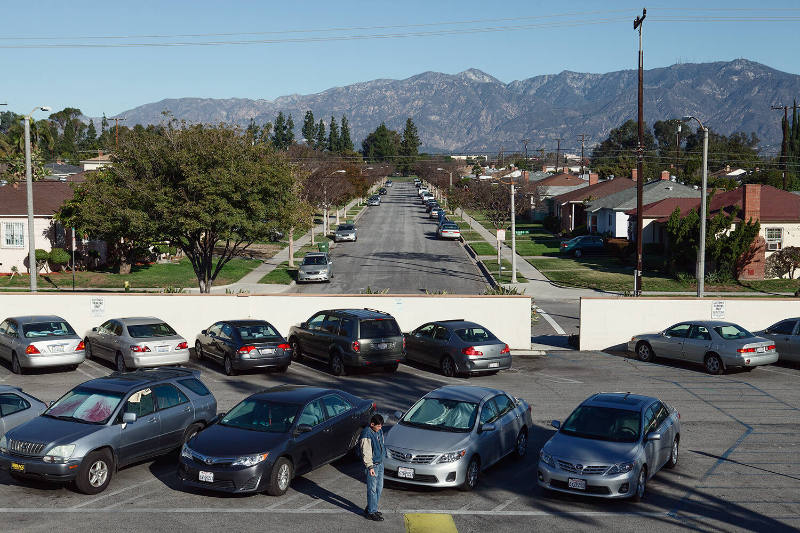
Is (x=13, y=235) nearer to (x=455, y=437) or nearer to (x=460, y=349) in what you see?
(x=460, y=349)

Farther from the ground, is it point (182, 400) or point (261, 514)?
point (182, 400)

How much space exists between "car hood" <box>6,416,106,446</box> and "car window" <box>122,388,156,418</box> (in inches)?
25.4

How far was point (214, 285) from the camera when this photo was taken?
4616cm

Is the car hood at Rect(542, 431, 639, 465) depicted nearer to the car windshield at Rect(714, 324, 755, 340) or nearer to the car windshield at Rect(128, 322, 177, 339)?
the car windshield at Rect(714, 324, 755, 340)

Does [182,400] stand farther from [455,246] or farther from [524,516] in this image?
[455,246]

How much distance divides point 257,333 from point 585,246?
43.6 meters

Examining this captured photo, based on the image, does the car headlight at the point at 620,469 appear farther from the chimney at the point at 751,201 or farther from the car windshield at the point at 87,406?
the chimney at the point at 751,201

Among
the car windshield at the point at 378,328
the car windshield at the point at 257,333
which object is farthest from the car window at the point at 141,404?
the car windshield at the point at 378,328

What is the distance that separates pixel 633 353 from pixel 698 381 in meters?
4.07

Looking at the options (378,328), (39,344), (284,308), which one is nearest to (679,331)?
(378,328)

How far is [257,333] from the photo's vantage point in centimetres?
2266

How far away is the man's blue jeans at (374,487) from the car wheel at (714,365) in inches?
601

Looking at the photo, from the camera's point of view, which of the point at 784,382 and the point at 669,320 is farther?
the point at 669,320

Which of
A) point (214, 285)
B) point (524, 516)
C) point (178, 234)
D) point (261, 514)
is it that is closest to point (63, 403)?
point (261, 514)
